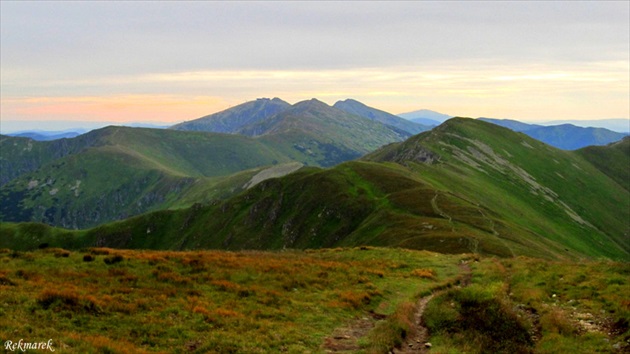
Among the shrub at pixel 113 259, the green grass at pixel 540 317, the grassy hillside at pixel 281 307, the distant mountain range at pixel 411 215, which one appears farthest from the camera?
the distant mountain range at pixel 411 215

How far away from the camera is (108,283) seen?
84.7ft

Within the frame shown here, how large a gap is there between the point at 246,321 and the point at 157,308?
4655 mm

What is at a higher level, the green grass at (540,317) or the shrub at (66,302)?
the shrub at (66,302)

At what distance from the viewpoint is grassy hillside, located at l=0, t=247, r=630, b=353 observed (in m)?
18.3

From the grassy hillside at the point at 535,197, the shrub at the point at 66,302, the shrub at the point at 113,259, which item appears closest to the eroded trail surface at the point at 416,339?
the shrub at the point at 66,302

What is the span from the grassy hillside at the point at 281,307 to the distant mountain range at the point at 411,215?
40486 millimetres

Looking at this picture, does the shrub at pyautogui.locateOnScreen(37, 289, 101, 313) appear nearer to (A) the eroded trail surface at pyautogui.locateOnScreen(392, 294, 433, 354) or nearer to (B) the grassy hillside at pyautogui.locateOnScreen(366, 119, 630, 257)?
(A) the eroded trail surface at pyautogui.locateOnScreen(392, 294, 433, 354)

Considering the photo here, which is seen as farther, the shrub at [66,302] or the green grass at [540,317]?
the shrub at [66,302]

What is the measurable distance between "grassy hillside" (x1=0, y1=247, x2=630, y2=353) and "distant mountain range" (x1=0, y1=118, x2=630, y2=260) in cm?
4049

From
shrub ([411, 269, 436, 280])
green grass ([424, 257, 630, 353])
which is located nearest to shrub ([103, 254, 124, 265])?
green grass ([424, 257, 630, 353])

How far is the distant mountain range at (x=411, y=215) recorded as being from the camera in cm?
8831

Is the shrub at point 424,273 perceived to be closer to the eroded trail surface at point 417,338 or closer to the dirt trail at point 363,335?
the eroded trail surface at point 417,338

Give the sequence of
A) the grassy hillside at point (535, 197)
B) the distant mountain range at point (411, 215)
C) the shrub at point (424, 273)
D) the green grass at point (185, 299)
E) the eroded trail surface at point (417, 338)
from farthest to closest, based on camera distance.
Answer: the grassy hillside at point (535, 197), the distant mountain range at point (411, 215), the shrub at point (424, 273), the eroded trail surface at point (417, 338), the green grass at point (185, 299)

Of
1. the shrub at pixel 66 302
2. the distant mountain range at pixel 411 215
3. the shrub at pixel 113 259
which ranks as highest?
the shrub at pixel 66 302
